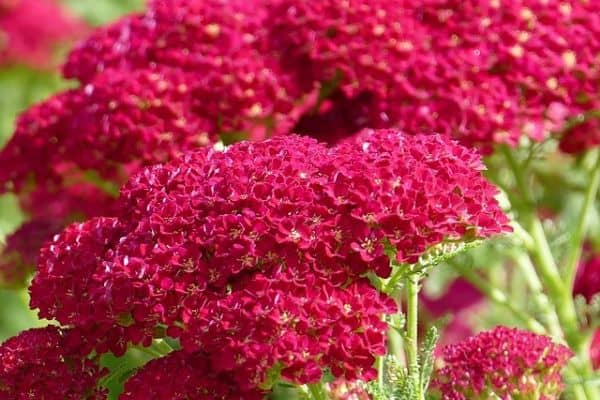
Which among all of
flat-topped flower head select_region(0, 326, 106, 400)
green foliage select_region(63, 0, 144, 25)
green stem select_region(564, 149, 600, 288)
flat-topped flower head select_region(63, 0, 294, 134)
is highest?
green foliage select_region(63, 0, 144, 25)

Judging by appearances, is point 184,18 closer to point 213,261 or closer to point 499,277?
point 213,261

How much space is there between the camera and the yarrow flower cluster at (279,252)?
6.88 feet

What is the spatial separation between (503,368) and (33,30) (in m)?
4.09

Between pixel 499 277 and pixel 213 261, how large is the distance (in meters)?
2.42

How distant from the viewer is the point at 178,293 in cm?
218

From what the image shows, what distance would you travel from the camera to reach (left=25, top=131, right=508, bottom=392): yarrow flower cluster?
210cm

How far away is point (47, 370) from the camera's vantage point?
2314mm

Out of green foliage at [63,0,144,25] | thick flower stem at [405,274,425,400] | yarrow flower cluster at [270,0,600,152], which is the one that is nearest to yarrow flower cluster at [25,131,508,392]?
thick flower stem at [405,274,425,400]

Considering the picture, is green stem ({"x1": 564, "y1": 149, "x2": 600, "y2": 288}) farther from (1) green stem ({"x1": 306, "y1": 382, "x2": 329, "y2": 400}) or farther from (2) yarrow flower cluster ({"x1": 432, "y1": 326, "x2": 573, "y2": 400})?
(1) green stem ({"x1": 306, "y1": 382, "x2": 329, "y2": 400})

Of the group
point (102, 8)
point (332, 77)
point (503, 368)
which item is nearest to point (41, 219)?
point (332, 77)

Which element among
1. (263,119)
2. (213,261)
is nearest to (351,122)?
(263,119)

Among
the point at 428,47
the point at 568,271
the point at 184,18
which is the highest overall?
the point at 184,18

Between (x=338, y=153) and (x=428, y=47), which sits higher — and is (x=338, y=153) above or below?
below

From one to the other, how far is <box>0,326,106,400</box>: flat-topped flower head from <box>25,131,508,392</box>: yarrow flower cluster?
1.9 inches
